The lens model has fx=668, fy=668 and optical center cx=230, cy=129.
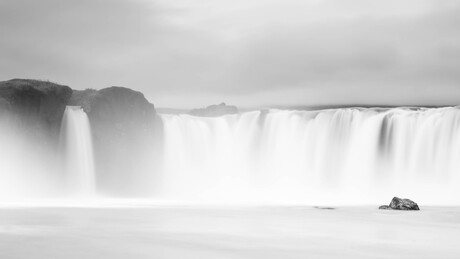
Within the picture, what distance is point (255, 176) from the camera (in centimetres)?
7012

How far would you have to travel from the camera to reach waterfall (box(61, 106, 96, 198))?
191ft

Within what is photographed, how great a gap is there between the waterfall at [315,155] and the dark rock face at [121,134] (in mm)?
2771

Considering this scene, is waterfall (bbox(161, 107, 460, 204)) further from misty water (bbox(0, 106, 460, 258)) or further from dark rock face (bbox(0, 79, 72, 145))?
dark rock face (bbox(0, 79, 72, 145))

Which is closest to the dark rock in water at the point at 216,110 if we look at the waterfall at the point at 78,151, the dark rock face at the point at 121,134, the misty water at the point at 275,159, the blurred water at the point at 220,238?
the misty water at the point at 275,159

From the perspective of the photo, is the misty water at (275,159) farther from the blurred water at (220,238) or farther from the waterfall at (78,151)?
the blurred water at (220,238)

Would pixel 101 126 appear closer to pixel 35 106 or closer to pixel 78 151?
pixel 78 151

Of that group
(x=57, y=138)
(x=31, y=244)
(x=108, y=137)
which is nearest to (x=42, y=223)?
(x=31, y=244)

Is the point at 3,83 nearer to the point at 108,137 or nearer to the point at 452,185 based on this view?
the point at 108,137

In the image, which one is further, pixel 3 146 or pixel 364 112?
pixel 364 112

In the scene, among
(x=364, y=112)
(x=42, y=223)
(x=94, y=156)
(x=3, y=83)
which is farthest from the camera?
(x=364, y=112)

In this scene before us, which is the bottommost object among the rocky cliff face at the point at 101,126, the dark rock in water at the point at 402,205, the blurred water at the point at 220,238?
the dark rock in water at the point at 402,205

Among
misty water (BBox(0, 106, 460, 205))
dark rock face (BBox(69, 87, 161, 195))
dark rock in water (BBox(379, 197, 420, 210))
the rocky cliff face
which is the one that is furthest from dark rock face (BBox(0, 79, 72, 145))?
dark rock in water (BBox(379, 197, 420, 210))

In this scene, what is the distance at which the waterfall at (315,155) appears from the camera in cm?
6041

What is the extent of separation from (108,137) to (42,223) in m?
38.9
